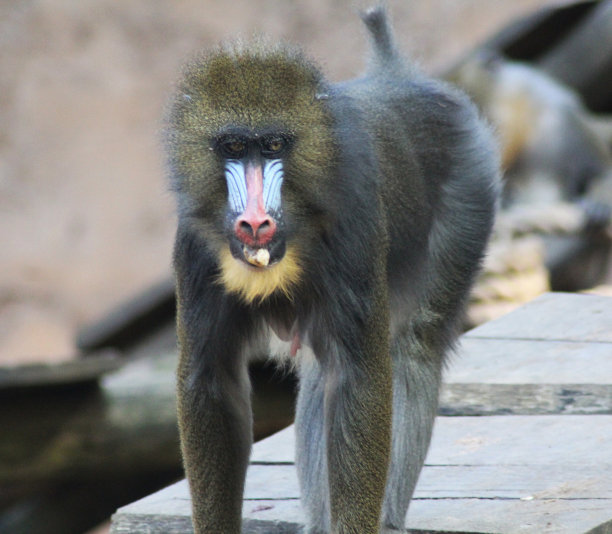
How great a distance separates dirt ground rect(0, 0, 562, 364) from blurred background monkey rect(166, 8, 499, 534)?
8711 mm

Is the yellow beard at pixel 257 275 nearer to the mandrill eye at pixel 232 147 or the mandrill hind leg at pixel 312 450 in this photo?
the mandrill eye at pixel 232 147

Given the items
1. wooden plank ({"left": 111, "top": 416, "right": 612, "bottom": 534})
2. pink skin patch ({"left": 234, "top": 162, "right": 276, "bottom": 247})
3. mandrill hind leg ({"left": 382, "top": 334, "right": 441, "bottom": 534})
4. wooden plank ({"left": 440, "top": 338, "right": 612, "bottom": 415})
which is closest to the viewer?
pink skin patch ({"left": 234, "top": 162, "right": 276, "bottom": 247})

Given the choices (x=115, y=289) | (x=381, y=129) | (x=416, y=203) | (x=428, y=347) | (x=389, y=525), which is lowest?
(x=115, y=289)

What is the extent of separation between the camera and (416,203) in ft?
10.4

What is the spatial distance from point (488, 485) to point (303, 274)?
78 cm

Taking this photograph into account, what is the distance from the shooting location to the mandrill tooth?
2.42 meters

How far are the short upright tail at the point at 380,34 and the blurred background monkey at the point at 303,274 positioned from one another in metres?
0.37

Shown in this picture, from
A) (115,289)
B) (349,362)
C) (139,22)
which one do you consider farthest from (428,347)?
(139,22)

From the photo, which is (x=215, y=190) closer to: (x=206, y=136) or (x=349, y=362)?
(x=206, y=136)

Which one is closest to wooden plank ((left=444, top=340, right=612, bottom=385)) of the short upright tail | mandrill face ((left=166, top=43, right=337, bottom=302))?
the short upright tail

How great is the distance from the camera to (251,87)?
8.26 ft

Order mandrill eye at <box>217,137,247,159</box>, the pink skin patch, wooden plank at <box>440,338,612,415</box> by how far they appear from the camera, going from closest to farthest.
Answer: the pink skin patch → mandrill eye at <box>217,137,247,159</box> → wooden plank at <box>440,338,612,415</box>

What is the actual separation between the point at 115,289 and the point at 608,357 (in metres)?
8.72

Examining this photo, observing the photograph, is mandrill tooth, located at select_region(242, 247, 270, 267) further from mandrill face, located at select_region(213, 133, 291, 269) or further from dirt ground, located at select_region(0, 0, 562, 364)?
dirt ground, located at select_region(0, 0, 562, 364)
